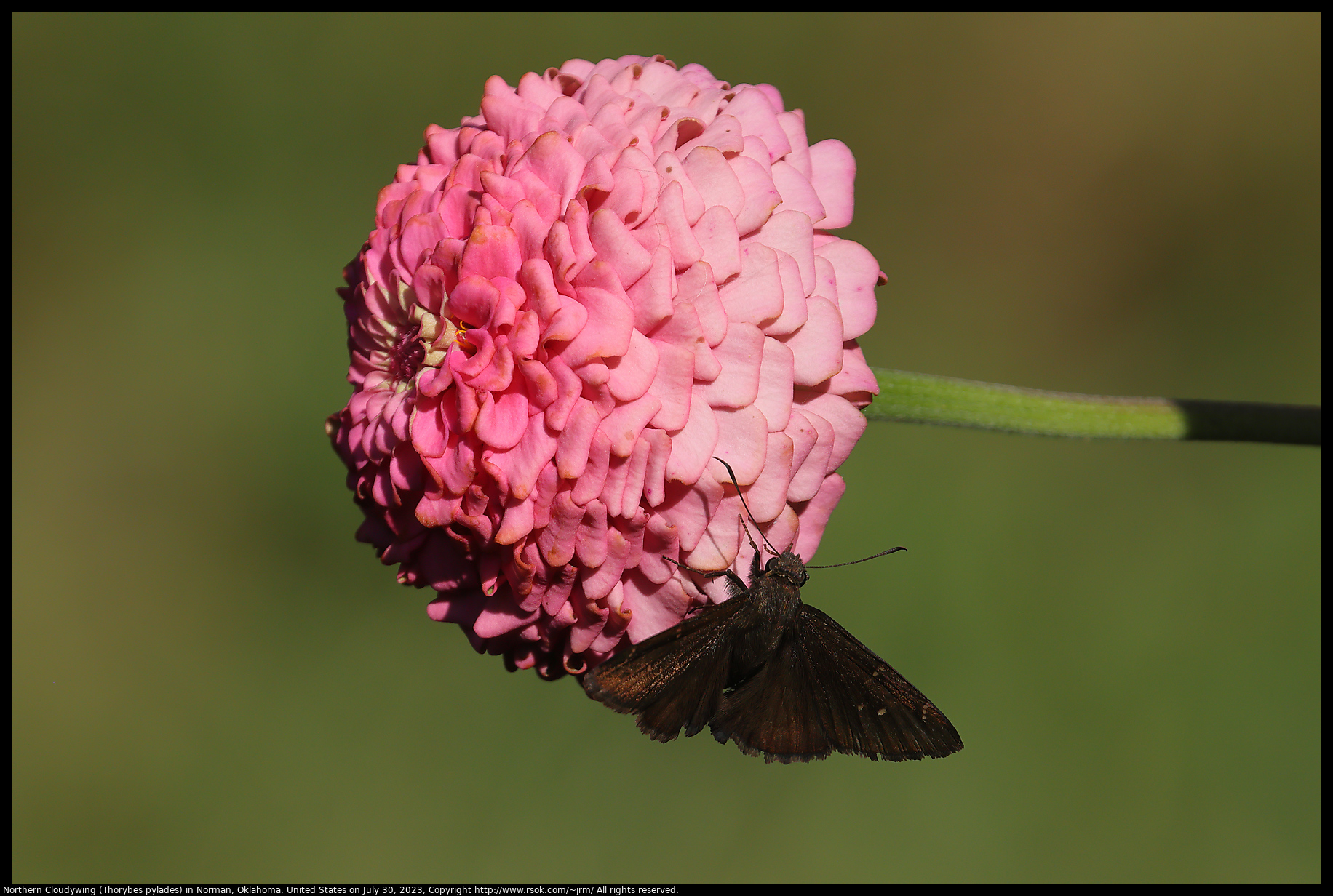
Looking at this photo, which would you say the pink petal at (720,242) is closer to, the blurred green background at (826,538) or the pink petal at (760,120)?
the pink petal at (760,120)

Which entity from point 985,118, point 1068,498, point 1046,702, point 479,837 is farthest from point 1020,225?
point 479,837

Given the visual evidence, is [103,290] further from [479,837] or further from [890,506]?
[890,506]

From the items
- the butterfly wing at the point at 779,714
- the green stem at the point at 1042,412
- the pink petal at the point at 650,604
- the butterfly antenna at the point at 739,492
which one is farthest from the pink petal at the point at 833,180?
the butterfly wing at the point at 779,714

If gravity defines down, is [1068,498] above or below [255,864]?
above

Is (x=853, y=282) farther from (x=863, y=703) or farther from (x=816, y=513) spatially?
(x=863, y=703)

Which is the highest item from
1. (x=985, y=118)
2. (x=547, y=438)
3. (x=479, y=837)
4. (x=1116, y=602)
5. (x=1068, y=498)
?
(x=985, y=118)

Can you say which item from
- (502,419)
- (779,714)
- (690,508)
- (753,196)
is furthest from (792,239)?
(779,714)

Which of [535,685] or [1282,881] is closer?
[1282,881]
